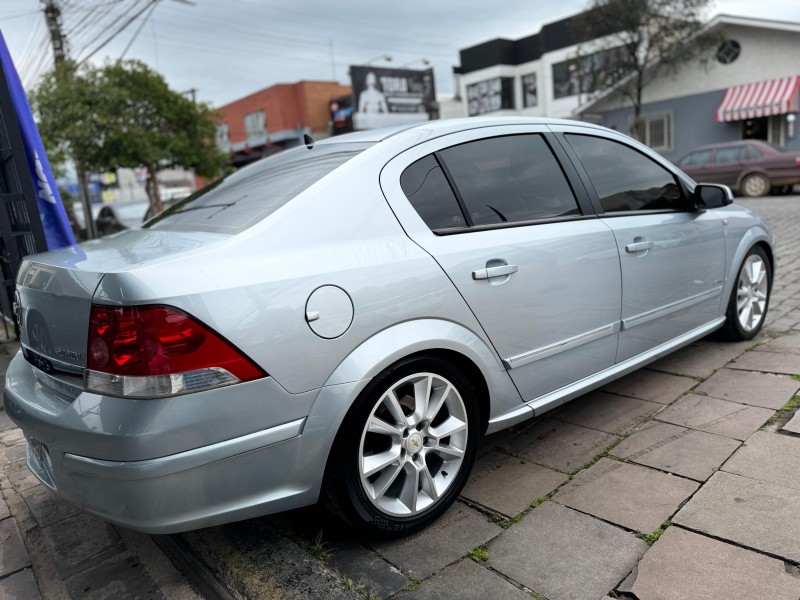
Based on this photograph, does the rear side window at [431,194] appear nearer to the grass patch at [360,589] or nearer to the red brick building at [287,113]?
the grass patch at [360,589]

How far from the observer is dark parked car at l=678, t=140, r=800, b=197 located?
15016 millimetres

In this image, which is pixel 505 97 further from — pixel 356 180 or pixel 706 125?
pixel 356 180

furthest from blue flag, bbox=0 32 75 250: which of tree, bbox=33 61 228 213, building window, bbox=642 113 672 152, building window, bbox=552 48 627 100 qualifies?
building window, bbox=642 113 672 152

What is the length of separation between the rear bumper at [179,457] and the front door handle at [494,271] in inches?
33.5

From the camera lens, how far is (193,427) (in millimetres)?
1827

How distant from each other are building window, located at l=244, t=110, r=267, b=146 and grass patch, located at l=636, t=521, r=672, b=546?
133 ft

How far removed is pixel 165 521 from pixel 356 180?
1312mm

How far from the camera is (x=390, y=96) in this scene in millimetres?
37562

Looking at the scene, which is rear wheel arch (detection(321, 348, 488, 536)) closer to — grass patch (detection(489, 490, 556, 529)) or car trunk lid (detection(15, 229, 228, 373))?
grass patch (detection(489, 490, 556, 529))

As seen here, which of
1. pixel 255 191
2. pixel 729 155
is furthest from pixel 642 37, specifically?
pixel 255 191

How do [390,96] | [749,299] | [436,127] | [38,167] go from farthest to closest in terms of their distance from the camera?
1. [390,96]
2. [38,167]
3. [749,299]
4. [436,127]

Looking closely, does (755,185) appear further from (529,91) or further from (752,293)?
(529,91)

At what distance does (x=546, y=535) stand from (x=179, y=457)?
1.34m

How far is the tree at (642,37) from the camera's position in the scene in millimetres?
20547
